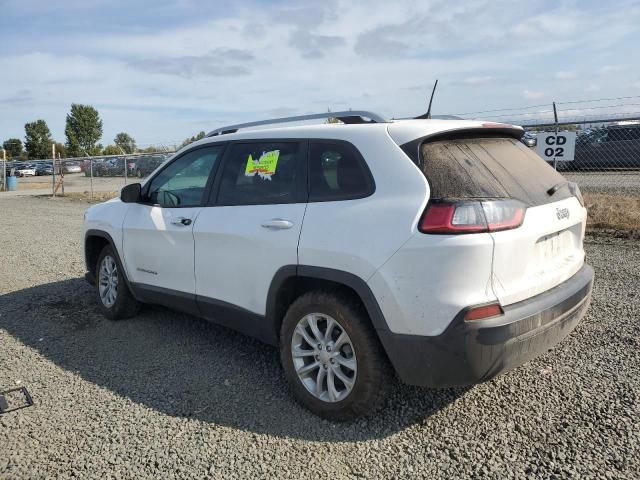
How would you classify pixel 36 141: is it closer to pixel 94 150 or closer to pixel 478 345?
pixel 94 150

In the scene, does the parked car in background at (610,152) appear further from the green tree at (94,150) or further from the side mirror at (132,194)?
the green tree at (94,150)

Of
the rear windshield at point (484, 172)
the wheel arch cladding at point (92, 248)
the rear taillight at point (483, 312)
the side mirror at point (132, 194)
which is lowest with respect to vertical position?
the wheel arch cladding at point (92, 248)

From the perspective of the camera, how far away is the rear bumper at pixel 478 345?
9.15 feet

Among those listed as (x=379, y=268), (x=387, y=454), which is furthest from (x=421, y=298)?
(x=387, y=454)

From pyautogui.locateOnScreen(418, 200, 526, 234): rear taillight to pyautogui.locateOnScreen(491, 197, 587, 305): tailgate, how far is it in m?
0.06

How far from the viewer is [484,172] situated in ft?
10.1

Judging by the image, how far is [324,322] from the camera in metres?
3.39

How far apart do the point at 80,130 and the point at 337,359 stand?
92352mm

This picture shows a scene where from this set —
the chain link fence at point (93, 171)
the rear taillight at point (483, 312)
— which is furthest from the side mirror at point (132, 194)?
the chain link fence at point (93, 171)

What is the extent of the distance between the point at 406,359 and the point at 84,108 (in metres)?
94.8

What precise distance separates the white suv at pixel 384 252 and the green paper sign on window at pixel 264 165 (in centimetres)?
1

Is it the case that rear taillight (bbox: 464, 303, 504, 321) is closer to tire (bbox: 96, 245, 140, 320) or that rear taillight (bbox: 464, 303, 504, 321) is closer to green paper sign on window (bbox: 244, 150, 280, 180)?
green paper sign on window (bbox: 244, 150, 280, 180)

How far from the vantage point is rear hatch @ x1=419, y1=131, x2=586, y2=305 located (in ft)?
9.50

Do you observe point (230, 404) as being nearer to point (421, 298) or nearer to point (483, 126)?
point (421, 298)
